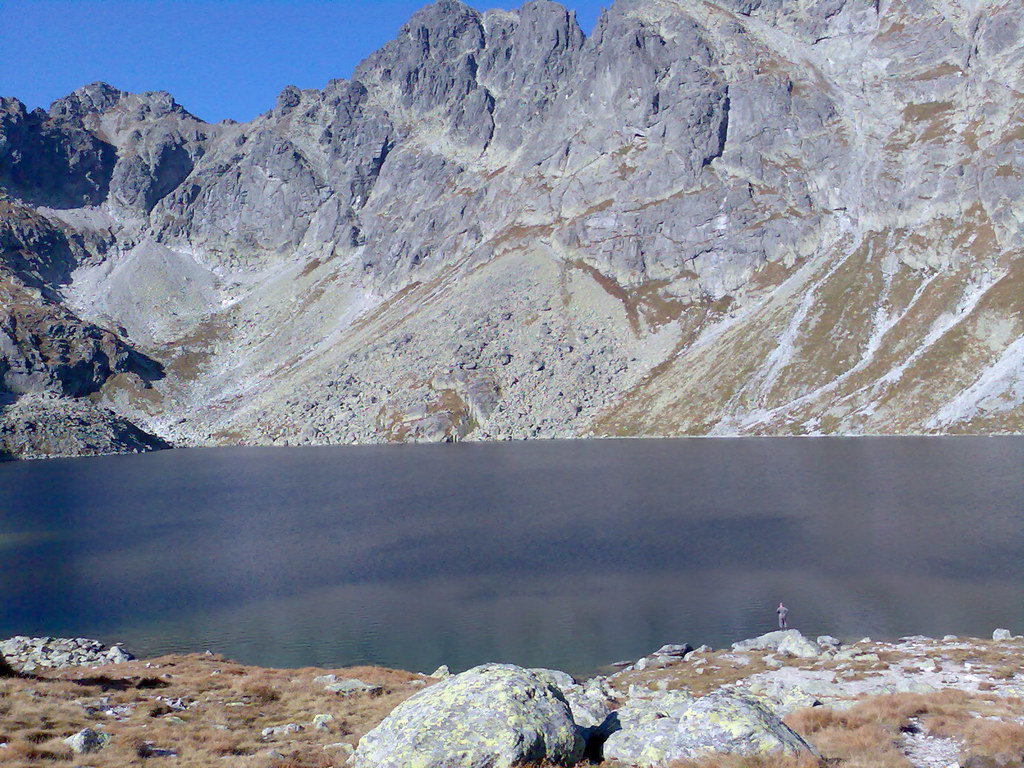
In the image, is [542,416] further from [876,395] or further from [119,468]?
[119,468]

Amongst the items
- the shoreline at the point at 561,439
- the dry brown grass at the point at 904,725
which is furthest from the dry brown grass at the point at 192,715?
the shoreline at the point at 561,439

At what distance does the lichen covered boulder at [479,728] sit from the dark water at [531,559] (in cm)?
2237

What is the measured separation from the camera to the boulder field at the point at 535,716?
13.6 meters

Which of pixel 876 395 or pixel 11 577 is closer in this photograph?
pixel 11 577

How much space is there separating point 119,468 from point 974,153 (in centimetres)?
21516

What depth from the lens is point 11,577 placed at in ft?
201

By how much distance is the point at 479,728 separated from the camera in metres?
13.5

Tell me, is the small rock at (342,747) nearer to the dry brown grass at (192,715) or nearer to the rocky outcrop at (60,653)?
the dry brown grass at (192,715)

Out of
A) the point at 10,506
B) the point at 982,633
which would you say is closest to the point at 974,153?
the point at 982,633

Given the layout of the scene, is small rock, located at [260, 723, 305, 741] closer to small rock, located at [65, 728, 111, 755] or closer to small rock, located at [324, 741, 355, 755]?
small rock, located at [324, 741, 355, 755]

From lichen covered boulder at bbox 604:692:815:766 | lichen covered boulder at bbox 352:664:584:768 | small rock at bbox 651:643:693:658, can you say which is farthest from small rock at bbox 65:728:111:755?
small rock at bbox 651:643:693:658

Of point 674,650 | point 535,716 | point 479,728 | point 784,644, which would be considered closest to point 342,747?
point 479,728

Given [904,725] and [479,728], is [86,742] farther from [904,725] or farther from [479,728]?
[904,725]

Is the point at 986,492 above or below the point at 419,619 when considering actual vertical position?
above
